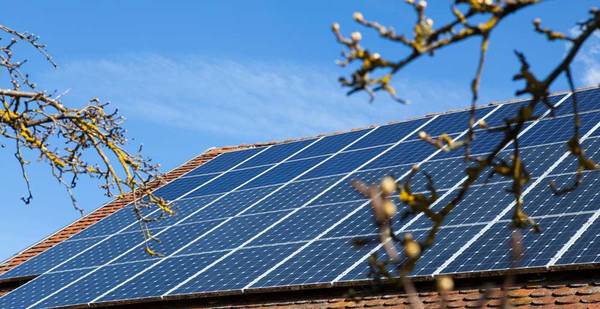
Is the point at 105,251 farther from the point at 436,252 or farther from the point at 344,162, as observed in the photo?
the point at 436,252

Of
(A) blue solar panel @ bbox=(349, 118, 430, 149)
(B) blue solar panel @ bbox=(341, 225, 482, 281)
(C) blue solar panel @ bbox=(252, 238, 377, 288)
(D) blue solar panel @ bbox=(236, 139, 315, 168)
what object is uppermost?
A: (D) blue solar panel @ bbox=(236, 139, 315, 168)

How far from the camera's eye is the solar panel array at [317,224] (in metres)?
11.4

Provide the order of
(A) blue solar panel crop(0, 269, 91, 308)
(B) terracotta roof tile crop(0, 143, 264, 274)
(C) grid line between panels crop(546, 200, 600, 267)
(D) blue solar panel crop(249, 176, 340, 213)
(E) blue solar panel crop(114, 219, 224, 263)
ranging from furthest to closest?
(B) terracotta roof tile crop(0, 143, 264, 274)
(D) blue solar panel crop(249, 176, 340, 213)
(E) blue solar panel crop(114, 219, 224, 263)
(A) blue solar panel crop(0, 269, 91, 308)
(C) grid line between panels crop(546, 200, 600, 267)

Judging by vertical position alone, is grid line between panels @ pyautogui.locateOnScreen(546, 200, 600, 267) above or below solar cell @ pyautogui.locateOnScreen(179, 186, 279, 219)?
below

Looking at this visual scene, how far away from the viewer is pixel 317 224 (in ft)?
44.9

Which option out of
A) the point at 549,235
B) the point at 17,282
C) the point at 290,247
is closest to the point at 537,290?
the point at 549,235

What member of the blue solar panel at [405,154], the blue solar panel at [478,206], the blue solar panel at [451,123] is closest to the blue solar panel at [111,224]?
the blue solar panel at [405,154]

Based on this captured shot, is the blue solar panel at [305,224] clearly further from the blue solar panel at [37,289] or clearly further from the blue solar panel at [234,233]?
the blue solar panel at [37,289]

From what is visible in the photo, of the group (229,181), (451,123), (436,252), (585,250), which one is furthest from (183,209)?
(585,250)

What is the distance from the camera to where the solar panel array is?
1142 centimetres

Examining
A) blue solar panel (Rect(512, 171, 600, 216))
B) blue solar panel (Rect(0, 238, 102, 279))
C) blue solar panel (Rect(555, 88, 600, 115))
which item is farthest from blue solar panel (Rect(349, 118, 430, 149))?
blue solar panel (Rect(512, 171, 600, 216))

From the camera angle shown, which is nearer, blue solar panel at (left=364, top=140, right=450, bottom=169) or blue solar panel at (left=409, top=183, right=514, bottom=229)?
blue solar panel at (left=409, top=183, right=514, bottom=229)

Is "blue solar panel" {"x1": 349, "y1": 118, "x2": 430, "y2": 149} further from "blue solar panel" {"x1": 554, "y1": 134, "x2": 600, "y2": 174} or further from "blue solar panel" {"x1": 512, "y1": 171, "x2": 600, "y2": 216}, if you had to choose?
"blue solar panel" {"x1": 512, "y1": 171, "x2": 600, "y2": 216}

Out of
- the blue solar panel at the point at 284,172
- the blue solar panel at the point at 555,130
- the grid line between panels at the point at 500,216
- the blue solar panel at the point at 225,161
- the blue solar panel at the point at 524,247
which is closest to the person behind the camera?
the blue solar panel at the point at 524,247
